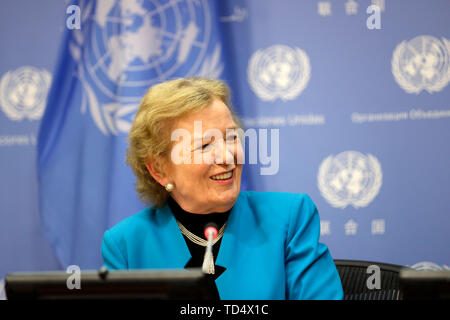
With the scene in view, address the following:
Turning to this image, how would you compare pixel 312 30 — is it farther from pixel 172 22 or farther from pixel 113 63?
pixel 113 63

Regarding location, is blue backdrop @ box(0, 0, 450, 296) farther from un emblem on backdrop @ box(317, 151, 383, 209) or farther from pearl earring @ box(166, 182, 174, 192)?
pearl earring @ box(166, 182, 174, 192)

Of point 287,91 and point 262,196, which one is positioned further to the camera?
point 287,91

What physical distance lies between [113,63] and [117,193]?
624 mm

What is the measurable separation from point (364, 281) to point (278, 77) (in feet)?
3.47

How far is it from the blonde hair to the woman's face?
0.03 metres

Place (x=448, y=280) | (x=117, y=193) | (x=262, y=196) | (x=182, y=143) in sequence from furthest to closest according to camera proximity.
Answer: (x=117, y=193)
(x=262, y=196)
(x=182, y=143)
(x=448, y=280)

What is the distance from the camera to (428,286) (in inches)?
26.9

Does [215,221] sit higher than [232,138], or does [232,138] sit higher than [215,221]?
[232,138]

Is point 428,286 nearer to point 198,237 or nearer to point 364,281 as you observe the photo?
point 198,237

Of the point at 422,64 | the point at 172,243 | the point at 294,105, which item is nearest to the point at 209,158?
the point at 172,243

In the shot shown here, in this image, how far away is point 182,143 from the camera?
1.47 meters

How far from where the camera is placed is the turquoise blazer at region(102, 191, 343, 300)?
1.40 m

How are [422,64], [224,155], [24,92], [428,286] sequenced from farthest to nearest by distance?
[24,92] → [422,64] → [224,155] → [428,286]
